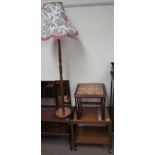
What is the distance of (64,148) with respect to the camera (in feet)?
5.70

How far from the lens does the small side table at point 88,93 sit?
5.04ft

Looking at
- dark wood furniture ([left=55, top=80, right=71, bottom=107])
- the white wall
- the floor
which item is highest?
the white wall

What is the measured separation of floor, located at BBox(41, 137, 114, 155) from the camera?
5.47 ft

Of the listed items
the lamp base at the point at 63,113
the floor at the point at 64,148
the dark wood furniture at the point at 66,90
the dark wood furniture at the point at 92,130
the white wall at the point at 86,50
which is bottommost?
the floor at the point at 64,148

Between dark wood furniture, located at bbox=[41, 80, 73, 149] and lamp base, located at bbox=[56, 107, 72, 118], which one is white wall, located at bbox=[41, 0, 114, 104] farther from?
lamp base, located at bbox=[56, 107, 72, 118]

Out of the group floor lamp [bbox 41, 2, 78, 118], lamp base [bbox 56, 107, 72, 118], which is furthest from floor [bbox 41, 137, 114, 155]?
floor lamp [bbox 41, 2, 78, 118]

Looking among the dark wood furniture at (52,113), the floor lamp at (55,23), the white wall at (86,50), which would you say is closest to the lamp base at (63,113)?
the dark wood furniture at (52,113)

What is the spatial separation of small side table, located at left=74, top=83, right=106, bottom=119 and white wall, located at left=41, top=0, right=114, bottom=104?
0.39 ft

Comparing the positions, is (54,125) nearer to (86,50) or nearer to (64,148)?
(64,148)

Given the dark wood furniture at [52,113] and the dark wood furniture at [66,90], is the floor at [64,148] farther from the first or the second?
the dark wood furniture at [66,90]

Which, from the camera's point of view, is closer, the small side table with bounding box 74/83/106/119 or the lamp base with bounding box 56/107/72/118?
the small side table with bounding box 74/83/106/119

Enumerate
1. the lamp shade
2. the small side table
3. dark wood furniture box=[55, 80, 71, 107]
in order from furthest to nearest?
dark wood furniture box=[55, 80, 71, 107] < the small side table < the lamp shade

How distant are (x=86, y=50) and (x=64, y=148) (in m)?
1.05

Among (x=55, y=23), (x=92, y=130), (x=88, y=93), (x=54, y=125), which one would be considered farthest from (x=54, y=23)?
(x=92, y=130)
